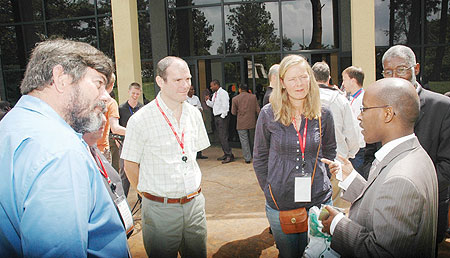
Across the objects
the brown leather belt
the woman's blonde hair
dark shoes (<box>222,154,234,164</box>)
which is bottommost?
dark shoes (<box>222,154,234,164</box>)

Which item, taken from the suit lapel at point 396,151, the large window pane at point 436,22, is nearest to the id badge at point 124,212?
the suit lapel at point 396,151

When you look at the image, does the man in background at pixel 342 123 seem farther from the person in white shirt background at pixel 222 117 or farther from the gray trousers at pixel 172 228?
the person in white shirt background at pixel 222 117

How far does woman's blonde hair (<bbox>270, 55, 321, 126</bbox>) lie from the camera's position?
277cm

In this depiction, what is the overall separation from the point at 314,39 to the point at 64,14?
923 centimetres

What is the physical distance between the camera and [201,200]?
9.69ft

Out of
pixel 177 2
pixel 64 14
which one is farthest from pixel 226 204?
pixel 64 14

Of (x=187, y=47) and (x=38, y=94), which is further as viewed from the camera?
(x=187, y=47)

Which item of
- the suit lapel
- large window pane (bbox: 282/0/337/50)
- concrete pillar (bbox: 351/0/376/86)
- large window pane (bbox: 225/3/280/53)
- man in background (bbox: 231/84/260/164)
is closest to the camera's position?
the suit lapel

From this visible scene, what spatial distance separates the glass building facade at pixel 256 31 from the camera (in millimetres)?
10805

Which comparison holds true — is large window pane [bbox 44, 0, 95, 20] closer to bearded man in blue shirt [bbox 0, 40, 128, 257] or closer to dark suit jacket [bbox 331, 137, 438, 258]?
bearded man in blue shirt [bbox 0, 40, 128, 257]

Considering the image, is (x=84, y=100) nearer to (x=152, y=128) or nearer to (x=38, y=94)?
(x=38, y=94)

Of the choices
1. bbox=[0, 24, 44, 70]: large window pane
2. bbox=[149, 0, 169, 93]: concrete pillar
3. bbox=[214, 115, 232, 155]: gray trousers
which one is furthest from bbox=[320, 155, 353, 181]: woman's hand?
bbox=[0, 24, 44, 70]: large window pane

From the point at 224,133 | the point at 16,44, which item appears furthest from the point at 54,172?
the point at 16,44

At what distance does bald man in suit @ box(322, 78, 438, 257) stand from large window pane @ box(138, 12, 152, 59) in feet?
37.4
